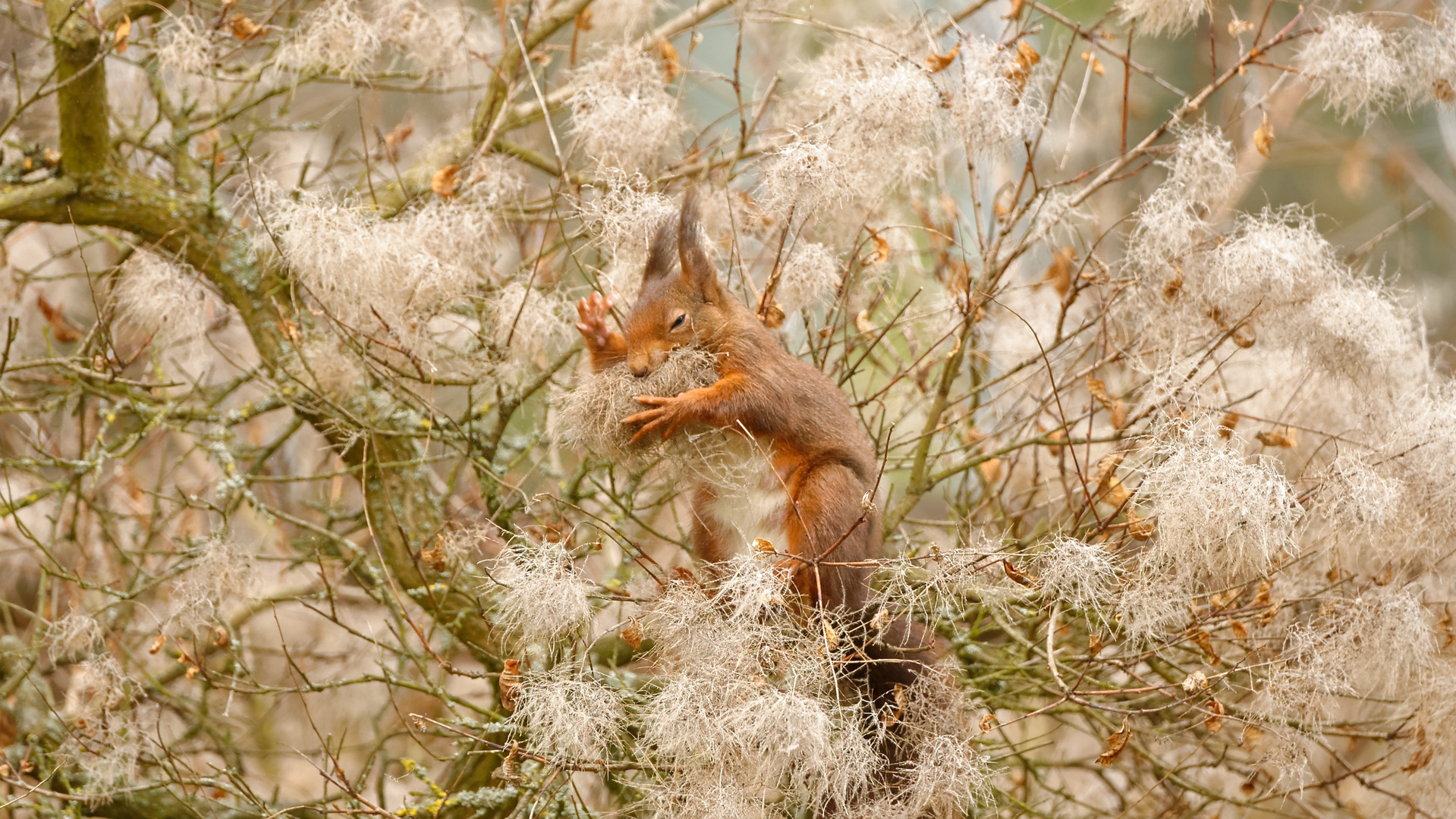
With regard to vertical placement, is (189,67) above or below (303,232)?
above

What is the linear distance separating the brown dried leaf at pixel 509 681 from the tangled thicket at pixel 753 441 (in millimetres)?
31

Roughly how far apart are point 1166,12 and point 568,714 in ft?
8.33

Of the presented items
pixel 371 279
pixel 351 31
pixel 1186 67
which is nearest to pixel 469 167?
pixel 351 31

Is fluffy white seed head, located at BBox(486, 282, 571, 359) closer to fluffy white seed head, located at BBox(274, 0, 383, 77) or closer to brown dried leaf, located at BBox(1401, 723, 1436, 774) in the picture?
fluffy white seed head, located at BBox(274, 0, 383, 77)

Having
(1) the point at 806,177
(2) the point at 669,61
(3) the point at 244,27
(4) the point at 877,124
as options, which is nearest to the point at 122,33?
(3) the point at 244,27

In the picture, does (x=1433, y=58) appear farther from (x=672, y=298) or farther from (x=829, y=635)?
(x=829, y=635)

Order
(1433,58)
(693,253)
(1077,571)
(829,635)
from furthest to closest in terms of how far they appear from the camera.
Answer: (1433,58) → (693,253) → (1077,571) → (829,635)

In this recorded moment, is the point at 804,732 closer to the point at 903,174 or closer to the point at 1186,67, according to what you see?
the point at 903,174

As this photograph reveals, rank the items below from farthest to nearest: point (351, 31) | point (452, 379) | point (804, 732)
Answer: point (351, 31)
point (452, 379)
point (804, 732)

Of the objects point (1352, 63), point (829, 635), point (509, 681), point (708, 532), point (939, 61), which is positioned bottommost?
point (509, 681)

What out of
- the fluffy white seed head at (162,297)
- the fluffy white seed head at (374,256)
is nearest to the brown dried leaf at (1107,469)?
the fluffy white seed head at (374,256)

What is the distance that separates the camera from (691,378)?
3.14 metres

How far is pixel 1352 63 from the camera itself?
3.43 meters

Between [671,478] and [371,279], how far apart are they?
1.00 metres
